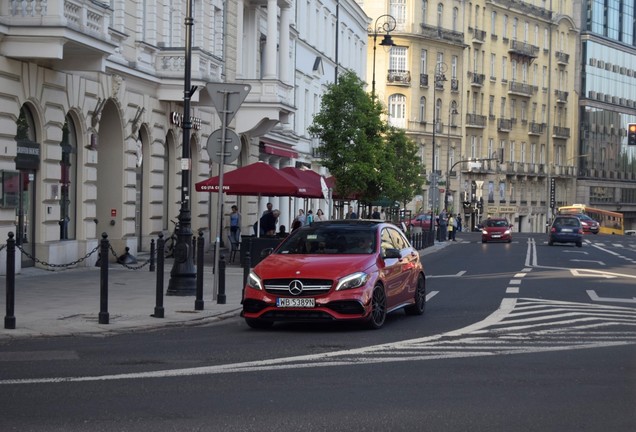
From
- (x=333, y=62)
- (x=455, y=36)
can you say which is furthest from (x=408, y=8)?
(x=333, y=62)

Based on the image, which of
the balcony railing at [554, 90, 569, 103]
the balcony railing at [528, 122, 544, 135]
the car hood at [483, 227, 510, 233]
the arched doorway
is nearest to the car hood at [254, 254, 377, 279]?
the arched doorway

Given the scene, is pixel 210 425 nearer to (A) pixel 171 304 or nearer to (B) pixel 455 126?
(A) pixel 171 304

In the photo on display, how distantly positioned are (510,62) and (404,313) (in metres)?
103

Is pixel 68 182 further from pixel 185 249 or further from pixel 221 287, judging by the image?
pixel 221 287

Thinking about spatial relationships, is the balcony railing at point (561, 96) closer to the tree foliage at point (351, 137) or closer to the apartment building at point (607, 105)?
the apartment building at point (607, 105)

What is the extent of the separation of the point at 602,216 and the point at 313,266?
106 metres

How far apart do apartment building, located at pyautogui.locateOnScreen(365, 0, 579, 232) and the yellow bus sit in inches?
233

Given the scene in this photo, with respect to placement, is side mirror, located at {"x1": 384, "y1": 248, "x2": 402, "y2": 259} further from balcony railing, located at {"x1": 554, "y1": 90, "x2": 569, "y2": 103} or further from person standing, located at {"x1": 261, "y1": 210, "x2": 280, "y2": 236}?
balcony railing, located at {"x1": 554, "y1": 90, "x2": 569, "y2": 103}

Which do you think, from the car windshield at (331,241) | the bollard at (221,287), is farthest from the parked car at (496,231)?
the car windshield at (331,241)

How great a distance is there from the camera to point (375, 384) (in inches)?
433

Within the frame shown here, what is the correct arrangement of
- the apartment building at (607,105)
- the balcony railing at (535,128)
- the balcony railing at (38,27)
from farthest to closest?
the apartment building at (607,105) → the balcony railing at (535,128) → the balcony railing at (38,27)

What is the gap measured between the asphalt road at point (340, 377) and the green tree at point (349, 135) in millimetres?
33218

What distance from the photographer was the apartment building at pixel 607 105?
13412cm

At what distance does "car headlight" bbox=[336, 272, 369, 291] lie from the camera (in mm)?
16156
